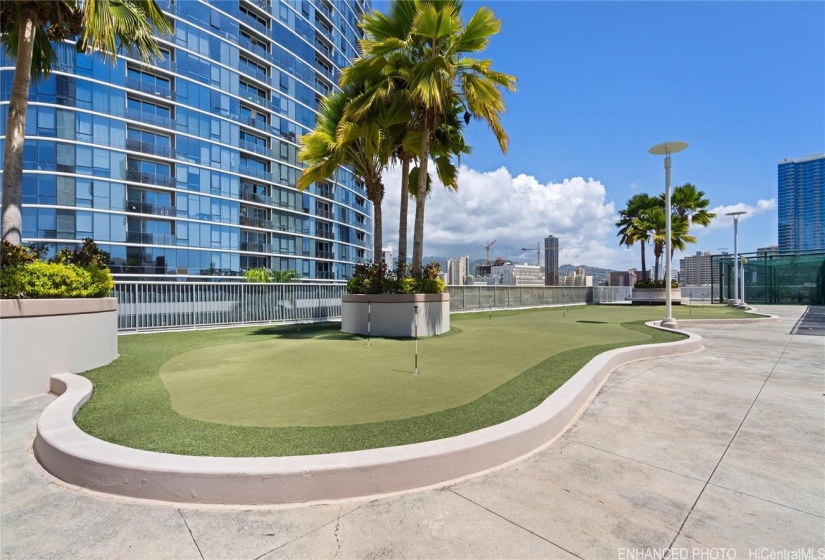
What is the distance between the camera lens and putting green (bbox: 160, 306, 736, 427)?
14.6ft

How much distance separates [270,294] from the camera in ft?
50.8

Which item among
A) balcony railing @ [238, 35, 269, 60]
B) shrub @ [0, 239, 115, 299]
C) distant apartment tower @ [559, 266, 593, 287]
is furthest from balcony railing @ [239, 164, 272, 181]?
distant apartment tower @ [559, 266, 593, 287]

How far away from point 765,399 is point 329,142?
A: 479 inches

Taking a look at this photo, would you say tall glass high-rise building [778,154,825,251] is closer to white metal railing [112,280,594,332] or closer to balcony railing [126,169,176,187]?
white metal railing [112,280,594,332]

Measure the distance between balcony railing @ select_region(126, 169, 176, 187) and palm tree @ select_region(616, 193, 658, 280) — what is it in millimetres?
44410

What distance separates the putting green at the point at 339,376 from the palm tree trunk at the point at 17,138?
11.4 ft

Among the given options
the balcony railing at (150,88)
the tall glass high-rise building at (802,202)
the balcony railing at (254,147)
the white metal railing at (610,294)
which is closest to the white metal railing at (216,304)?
the white metal railing at (610,294)

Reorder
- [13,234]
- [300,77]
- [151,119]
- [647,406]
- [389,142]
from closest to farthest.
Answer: [647,406]
[13,234]
[389,142]
[151,119]
[300,77]

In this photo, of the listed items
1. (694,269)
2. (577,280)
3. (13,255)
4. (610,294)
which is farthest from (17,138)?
(577,280)

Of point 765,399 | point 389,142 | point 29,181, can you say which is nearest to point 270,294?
point 389,142

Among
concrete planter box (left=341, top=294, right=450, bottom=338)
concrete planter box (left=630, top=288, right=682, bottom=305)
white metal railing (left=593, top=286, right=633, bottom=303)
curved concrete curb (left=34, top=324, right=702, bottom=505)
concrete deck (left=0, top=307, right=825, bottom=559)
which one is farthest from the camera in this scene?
white metal railing (left=593, top=286, right=633, bottom=303)

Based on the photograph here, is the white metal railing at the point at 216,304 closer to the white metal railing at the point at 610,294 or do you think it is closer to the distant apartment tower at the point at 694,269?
the white metal railing at the point at 610,294

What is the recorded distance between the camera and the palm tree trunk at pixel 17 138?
6.51 metres

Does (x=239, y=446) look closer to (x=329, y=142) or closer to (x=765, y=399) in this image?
(x=765, y=399)
